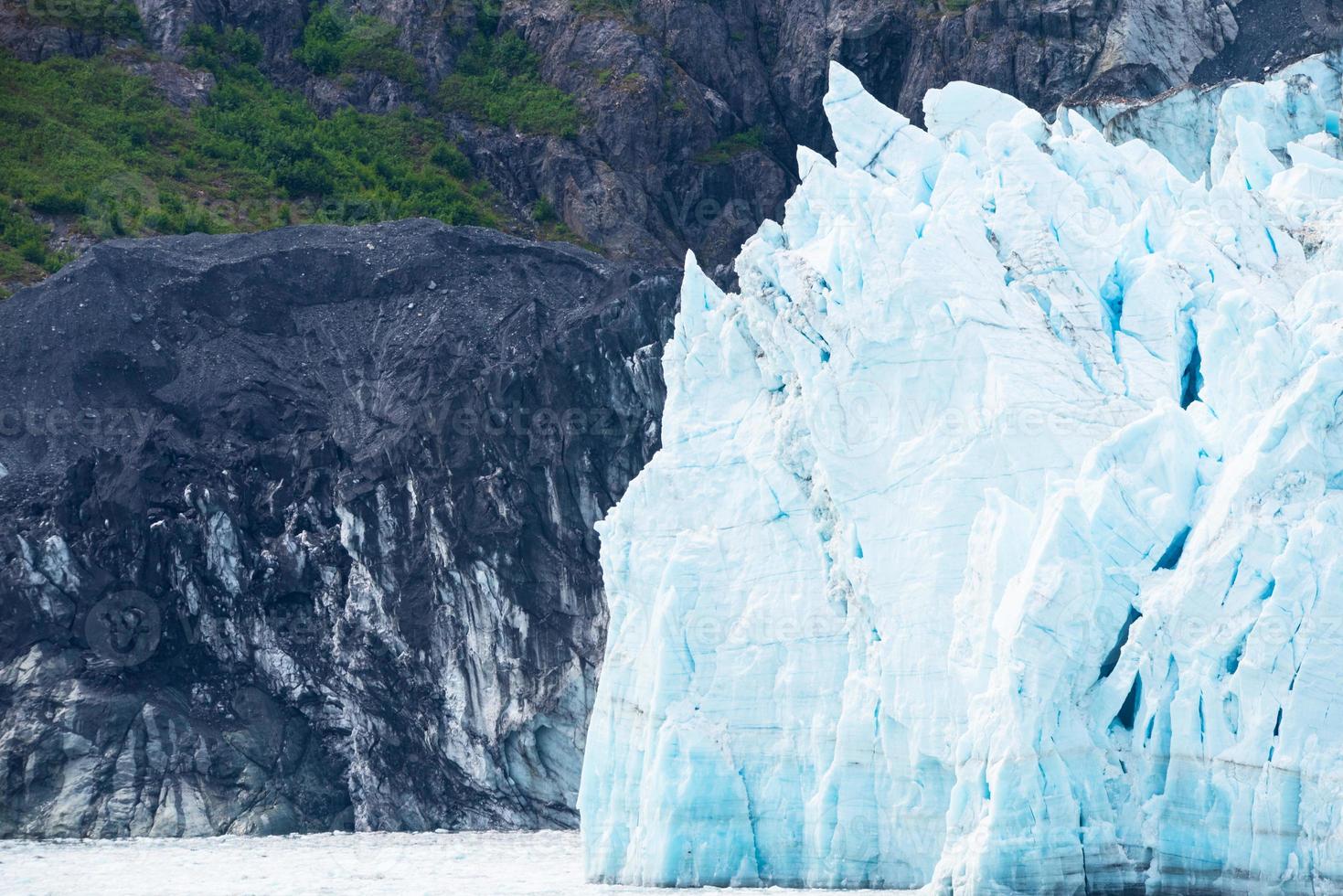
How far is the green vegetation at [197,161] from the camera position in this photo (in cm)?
4966

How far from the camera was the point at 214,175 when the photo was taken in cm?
5291

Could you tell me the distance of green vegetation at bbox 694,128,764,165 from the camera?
52906 millimetres

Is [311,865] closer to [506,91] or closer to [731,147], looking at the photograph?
[731,147]

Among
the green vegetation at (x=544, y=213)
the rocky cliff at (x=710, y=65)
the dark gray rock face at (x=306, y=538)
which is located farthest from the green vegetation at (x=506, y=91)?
the dark gray rock face at (x=306, y=538)

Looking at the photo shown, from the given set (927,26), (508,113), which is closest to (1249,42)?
(927,26)

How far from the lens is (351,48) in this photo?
59125mm

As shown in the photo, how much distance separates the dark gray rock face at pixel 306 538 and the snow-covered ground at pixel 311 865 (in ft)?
4.39

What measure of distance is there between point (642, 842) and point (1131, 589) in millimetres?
7495

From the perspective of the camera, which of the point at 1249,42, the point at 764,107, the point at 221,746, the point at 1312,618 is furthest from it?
the point at 764,107

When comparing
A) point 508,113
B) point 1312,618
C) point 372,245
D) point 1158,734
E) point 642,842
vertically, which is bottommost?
point 642,842

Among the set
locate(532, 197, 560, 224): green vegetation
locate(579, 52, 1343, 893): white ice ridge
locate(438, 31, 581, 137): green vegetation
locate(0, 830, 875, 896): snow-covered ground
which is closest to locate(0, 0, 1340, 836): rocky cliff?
locate(0, 830, 875, 896): snow-covered ground

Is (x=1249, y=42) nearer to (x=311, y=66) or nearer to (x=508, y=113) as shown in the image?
(x=508, y=113)

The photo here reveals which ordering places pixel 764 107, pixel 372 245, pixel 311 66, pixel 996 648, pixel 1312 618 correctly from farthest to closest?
1. pixel 311 66
2. pixel 764 107
3. pixel 372 245
4. pixel 996 648
5. pixel 1312 618

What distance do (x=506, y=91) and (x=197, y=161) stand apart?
9379 millimetres
